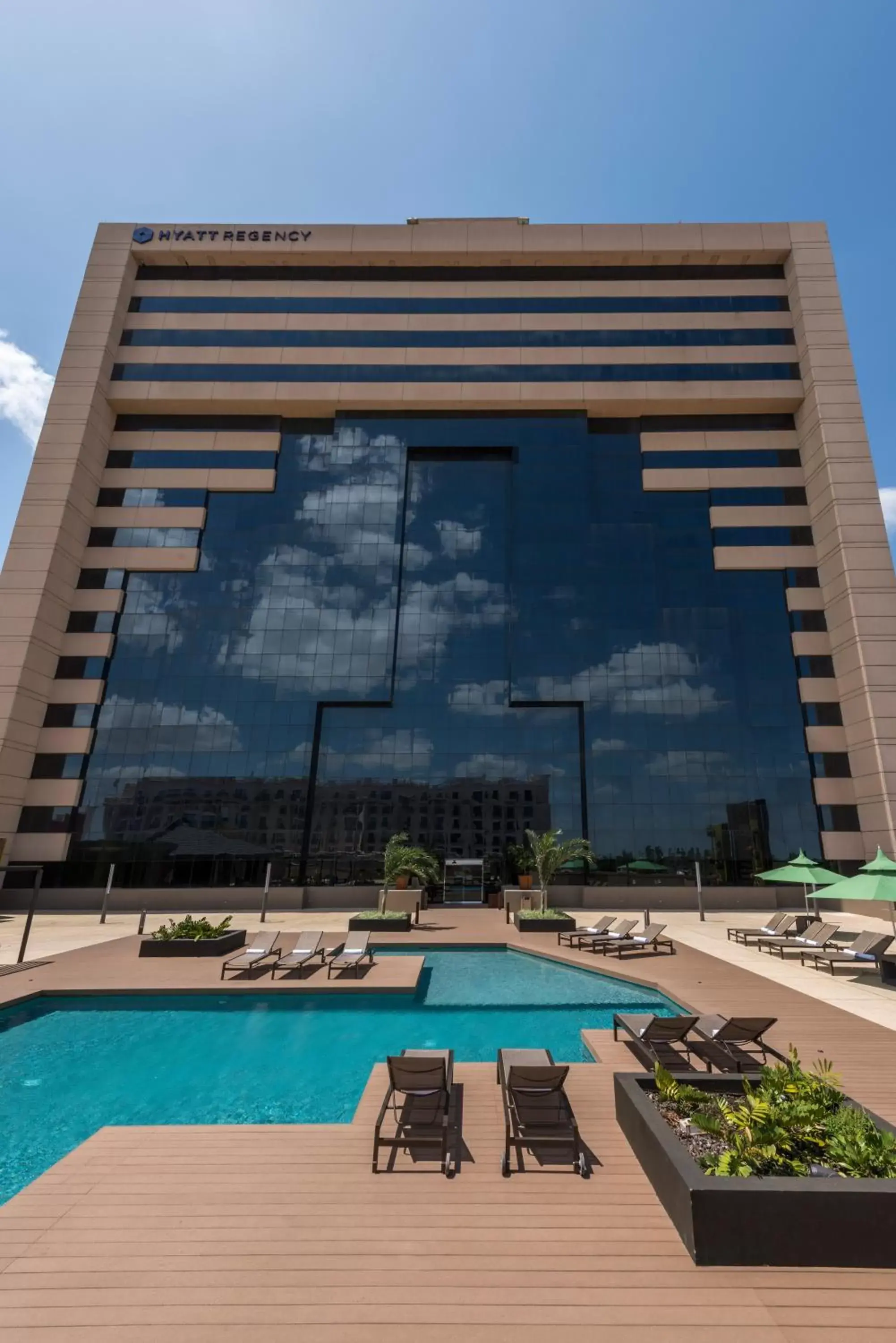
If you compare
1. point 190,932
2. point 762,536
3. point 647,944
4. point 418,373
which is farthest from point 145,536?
point 762,536

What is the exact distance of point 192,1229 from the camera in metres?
5.02

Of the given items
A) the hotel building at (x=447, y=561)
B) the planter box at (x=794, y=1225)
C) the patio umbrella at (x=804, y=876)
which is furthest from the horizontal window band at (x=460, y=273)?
the planter box at (x=794, y=1225)

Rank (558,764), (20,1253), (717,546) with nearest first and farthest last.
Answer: (20,1253) → (558,764) → (717,546)

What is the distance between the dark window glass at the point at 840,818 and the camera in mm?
29875

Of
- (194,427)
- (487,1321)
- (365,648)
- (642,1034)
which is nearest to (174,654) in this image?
(365,648)

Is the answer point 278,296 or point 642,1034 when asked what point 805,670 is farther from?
point 278,296

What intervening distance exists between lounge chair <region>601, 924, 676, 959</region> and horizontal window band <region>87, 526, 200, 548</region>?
30758 millimetres

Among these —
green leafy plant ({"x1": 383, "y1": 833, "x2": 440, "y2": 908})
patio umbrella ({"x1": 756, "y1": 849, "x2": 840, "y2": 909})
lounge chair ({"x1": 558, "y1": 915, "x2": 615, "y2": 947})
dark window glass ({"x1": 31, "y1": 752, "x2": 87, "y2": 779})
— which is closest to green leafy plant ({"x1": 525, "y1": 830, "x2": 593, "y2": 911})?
A: lounge chair ({"x1": 558, "y1": 915, "x2": 615, "y2": 947})

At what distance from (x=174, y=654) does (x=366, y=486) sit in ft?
49.5

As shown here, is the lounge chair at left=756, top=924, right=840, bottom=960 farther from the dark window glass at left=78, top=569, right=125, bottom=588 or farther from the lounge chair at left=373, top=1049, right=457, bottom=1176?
the dark window glass at left=78, top=569, right=125, bottom=588

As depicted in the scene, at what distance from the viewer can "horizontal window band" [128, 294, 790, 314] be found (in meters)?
36.8

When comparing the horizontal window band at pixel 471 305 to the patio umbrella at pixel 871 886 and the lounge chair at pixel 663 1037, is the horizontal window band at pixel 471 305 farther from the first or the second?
the lounge chair at pixel 663 1037

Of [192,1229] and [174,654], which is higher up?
[174,654]

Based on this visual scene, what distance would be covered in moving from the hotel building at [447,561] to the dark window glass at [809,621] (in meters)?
0.11
